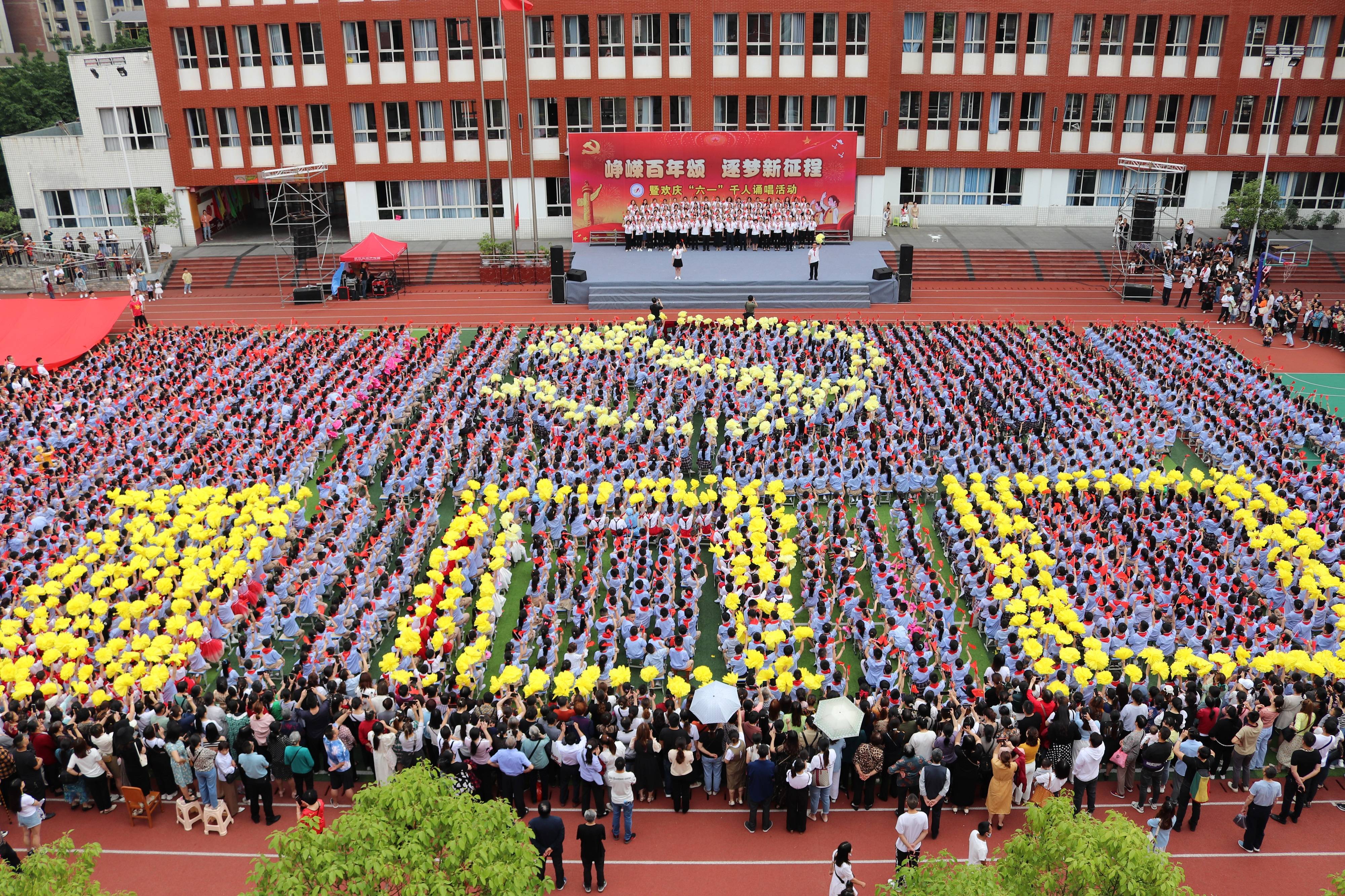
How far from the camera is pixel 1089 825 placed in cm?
671

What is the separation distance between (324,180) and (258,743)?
31561mm

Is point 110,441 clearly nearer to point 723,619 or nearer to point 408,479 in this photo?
point 408,479

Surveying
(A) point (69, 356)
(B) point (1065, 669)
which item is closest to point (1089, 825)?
(B) point (1065, 669)

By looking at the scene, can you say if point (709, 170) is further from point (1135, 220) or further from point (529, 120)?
point (1135, 220)

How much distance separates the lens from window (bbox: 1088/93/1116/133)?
3988 centimetres

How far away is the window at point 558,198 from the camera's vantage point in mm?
40750

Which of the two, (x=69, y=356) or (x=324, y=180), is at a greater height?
(x=324, y=180)

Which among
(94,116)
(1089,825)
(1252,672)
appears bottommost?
(1252,672)

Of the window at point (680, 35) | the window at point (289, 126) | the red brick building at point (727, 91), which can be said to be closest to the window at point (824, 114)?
the red brick building at point (727, 91)

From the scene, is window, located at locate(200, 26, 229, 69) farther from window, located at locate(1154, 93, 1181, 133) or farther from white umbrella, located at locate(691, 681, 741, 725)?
white umbrella, located at locate(691, 681, 741, 725)

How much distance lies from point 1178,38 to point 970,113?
7949 mm

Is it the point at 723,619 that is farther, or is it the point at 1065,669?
the point at 723,619

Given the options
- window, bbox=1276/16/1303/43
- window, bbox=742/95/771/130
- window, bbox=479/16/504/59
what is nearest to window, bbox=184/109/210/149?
window, bbox=479/16/504/59

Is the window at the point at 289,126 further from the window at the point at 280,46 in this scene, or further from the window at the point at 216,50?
the window at the point at 216,50
